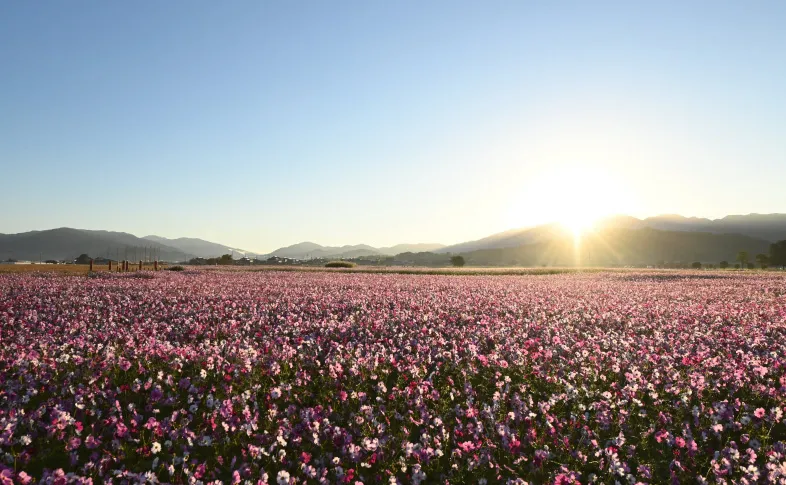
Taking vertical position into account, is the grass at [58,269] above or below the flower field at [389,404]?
above

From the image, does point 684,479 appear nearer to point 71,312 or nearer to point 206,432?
point 206,432

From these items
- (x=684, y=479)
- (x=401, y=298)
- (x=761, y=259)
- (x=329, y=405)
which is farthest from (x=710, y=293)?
(x=761, y=259)

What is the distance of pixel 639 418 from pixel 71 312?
618 inches

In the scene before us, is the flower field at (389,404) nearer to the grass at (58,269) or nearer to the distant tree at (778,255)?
the grass at (58,269)

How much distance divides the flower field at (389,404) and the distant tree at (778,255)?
5264 inches

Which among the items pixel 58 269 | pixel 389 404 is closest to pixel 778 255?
pixel 389 404

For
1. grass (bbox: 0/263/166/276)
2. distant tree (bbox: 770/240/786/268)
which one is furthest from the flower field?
distant tree (bbox: 770/240/786/268)

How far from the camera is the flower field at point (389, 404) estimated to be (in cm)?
531

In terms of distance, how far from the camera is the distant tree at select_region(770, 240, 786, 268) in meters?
113

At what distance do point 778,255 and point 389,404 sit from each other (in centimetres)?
14607

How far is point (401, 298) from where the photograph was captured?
18500 mm

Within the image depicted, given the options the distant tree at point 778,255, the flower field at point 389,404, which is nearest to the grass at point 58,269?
the flower field at point 389,404

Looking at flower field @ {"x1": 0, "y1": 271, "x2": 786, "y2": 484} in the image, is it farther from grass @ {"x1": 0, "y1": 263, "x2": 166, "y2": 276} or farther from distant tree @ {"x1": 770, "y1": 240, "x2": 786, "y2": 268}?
distant tree @ {"x1": 770, "y1": 240, "x2": 786, "y2": 268}

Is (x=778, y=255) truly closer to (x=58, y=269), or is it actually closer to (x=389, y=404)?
(x=389, y=404)
